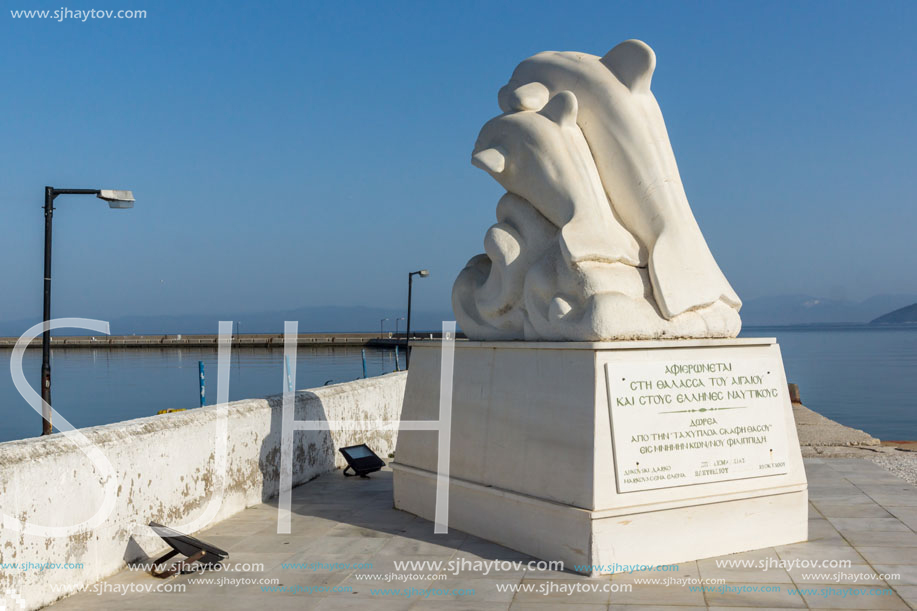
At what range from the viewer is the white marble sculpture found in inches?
247

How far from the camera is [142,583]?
18.6 feet

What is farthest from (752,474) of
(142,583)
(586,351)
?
(142,583)

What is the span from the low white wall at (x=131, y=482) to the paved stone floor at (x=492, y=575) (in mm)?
227

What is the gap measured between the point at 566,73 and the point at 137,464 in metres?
4.66

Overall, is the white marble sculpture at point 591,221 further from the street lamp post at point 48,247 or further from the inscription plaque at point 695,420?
the street lamp post at point 48,247

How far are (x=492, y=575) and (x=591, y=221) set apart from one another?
2.75 m

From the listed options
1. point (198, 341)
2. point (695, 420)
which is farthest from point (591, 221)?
point (198, 341)

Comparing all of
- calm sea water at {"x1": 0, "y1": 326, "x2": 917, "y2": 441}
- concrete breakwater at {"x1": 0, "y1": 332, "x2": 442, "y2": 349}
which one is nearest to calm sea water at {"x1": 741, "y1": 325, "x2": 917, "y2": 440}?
calm sea water at {"x1": 0, "y1": 326, "x2": 917, "y2": 441}

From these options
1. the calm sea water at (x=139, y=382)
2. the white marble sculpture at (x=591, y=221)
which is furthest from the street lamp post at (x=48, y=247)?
the white marble sculpture at (x=591, y=221)

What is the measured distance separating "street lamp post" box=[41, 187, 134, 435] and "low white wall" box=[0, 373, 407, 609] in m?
3.35

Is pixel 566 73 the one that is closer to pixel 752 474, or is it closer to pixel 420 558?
pixel 752 474

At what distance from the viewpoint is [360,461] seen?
9.51 m

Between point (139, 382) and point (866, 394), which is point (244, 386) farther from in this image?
point (866, 394)

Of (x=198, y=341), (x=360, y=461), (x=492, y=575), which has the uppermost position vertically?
(x=360, y=461)
